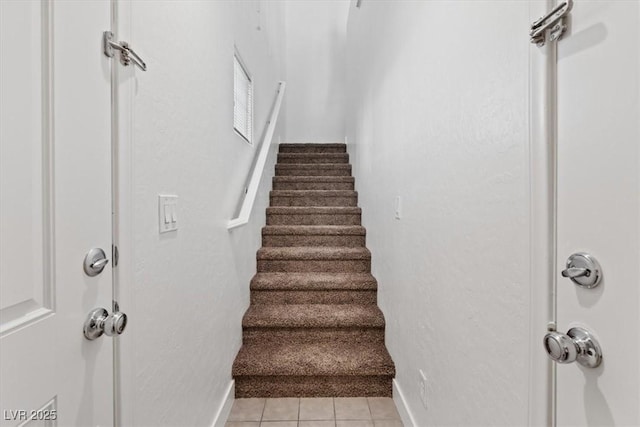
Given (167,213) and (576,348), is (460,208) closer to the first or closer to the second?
(576,348)

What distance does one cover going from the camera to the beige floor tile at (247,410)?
1562 millimetres

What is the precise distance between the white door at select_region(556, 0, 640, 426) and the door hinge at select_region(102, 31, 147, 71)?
989 millimetres

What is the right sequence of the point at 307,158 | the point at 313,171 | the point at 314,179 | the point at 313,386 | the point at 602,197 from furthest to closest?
the point at 307,158 < the point at 313,171 < the point at 314,179 < the point at 313,386 < the point at 602,197

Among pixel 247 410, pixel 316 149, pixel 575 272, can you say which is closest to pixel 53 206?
pixel 575 272

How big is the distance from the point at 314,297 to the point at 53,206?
1803mm

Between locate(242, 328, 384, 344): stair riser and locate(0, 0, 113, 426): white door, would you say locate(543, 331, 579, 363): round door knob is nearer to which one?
locate(0, 0, 113, 426): white door

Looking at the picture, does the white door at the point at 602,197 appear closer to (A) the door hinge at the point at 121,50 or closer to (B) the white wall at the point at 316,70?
(A) the door hinge at the point at 121,50

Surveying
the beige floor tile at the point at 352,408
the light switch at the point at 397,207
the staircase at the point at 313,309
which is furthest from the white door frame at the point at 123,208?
the light switch at the point at 397,207

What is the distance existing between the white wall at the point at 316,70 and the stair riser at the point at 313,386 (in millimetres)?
3777

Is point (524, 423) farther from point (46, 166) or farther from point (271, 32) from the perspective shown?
point (271, 32)

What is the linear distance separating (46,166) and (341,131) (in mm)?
4498

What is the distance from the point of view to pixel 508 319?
72 centimetres

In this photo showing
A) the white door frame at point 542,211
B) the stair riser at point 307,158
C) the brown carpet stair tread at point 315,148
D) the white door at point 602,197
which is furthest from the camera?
the brown carpet stair tread at point 315,148

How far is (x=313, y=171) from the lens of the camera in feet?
12.1
